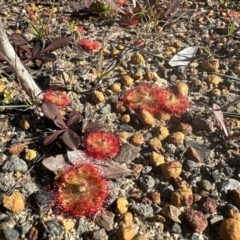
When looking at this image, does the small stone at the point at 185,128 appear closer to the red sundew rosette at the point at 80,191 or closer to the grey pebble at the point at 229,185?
the grey pebble at the point at 229,185

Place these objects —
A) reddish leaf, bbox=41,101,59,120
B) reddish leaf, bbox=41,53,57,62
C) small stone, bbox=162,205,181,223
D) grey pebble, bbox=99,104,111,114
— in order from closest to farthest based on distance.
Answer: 1. small stone, bbox=162,205,181,223
2. reddish leaf, bbox=41,101,59,120
3. grey pebble, bbox=99,104,111,114
4. reddish leaf, bbox=41,53,57,62

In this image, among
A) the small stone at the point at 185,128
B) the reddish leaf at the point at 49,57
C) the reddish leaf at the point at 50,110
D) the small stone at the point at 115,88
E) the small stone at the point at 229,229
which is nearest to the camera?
the small stone at the point at 229,229

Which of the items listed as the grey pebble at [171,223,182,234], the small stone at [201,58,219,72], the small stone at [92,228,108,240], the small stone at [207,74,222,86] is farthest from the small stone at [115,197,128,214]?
the small stone at [201,58,219,72]

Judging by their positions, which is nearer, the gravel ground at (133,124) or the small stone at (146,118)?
the gravel ground at (133,124)

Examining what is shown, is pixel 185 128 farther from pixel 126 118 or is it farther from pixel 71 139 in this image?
pixel 71 139

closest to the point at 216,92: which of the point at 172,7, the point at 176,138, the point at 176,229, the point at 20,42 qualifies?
the point at 176,138

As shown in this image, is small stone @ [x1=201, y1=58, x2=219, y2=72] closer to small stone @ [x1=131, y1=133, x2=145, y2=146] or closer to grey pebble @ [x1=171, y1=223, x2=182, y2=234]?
small stone @ [x1=131, y1=133, x2=145, y2=146]

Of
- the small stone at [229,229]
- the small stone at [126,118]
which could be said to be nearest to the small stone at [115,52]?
the small stone at [126,118]
